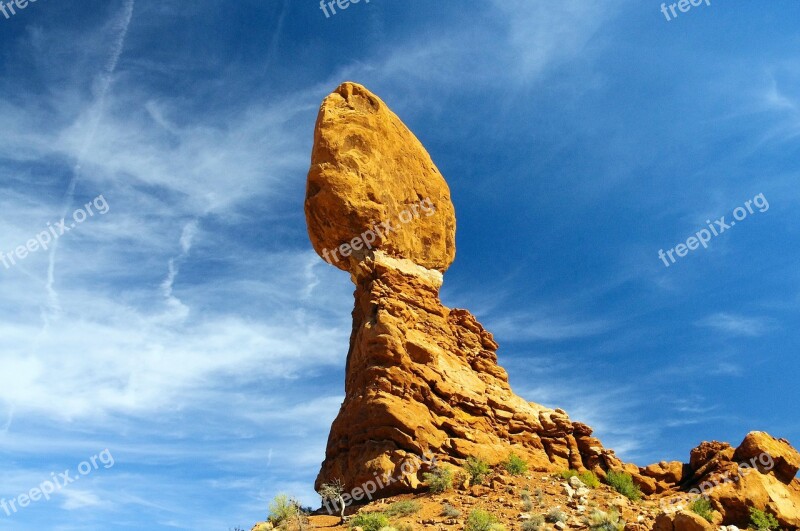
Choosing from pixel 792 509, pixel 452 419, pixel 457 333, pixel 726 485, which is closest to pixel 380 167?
pixel 457 333

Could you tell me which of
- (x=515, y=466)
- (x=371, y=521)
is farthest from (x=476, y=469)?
(x=371, y=521)

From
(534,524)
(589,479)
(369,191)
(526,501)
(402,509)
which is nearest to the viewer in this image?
(534,524)

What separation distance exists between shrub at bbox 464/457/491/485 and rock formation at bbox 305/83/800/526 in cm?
45

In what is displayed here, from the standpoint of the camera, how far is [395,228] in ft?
93.9

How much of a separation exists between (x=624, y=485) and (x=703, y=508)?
3.17 metres

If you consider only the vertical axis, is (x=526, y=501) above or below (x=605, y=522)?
above

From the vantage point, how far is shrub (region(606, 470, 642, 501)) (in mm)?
23984

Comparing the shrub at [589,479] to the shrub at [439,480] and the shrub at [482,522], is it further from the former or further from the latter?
the shrub at [482,522]

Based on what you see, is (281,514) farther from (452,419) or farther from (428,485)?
(452,419)

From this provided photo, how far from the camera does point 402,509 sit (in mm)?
20469

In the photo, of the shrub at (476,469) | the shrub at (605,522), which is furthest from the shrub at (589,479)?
the shrub at (605,522)

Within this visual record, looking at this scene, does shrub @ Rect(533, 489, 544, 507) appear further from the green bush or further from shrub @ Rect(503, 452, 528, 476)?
the green bush

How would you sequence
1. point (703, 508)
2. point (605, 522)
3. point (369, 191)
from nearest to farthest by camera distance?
point (605, 522) < point (703, 508) < point (369, 191)

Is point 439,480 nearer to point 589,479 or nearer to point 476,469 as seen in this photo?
point 476,469
